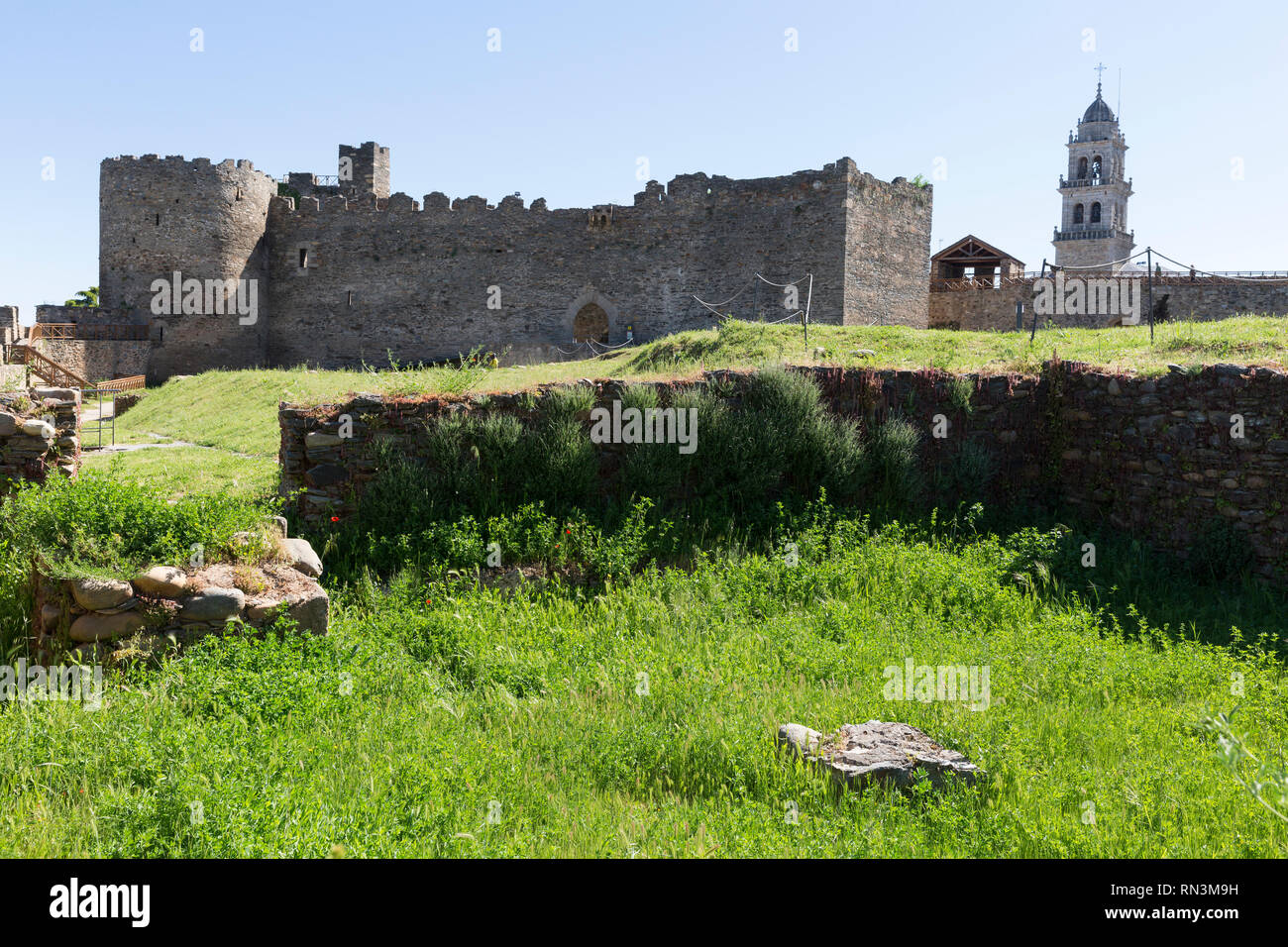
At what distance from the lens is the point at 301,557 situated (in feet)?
22.7

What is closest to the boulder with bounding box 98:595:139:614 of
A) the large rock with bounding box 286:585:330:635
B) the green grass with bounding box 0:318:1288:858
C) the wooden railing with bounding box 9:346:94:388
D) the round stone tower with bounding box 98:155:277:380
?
the green grass with bounding box 0:318:1288:858

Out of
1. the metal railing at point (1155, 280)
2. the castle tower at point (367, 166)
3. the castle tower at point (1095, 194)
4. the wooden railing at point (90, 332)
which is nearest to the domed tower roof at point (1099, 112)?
the castle tower at point (1095, 194)

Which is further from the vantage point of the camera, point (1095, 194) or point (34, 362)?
point (1095, 194)

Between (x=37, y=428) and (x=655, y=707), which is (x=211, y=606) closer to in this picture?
(x=655, y=707)

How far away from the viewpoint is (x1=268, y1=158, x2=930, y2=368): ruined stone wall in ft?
76.9

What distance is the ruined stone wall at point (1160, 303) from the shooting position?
22.4 meters

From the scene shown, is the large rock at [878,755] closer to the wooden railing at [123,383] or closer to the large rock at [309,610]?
the large rock at [309,610]

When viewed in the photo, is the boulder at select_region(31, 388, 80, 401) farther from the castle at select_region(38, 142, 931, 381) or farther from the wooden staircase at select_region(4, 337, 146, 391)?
the castle at select_region(38, 142, 931, 381)

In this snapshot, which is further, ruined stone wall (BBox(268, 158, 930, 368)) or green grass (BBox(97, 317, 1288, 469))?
ruined stone wall (BBox(268, 158, 930, 368))

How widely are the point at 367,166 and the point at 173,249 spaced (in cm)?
850

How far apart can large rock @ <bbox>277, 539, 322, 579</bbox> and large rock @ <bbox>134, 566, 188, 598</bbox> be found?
2.94 ft

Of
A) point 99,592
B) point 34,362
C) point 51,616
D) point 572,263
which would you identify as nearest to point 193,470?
point 51,616

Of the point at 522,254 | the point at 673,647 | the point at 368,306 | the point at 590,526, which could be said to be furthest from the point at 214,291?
the point at 673,647
